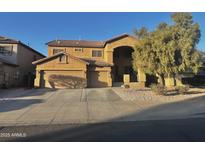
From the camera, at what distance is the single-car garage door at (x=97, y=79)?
26109 mm

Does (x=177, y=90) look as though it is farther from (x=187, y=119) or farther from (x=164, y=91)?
(x=187, y=119)

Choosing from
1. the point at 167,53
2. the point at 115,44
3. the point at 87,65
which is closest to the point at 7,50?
the point at 87,65

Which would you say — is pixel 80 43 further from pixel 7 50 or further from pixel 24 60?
pixel 7 50

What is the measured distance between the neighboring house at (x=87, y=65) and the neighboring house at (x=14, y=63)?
3.60 metres

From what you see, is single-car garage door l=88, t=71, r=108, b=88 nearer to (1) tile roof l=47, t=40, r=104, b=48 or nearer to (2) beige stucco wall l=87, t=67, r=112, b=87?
(2) beige stucco wall l=87, t=67, r=112, b=87

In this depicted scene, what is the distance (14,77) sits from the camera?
26078 millimetres

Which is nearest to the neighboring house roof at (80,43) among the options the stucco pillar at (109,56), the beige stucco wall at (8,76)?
the stucco pillar at (109,56)

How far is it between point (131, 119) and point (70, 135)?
3.30m

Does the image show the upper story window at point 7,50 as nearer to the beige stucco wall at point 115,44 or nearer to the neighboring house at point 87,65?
the neighboring house at point 87,65

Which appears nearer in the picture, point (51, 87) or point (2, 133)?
point (2, 133)

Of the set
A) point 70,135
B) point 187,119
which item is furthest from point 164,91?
point 70,135

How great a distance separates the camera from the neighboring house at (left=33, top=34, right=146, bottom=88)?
2480 centimetres

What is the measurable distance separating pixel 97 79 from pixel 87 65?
2.38 metres

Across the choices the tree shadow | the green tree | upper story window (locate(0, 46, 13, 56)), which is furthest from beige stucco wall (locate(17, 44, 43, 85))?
the tree shadow
